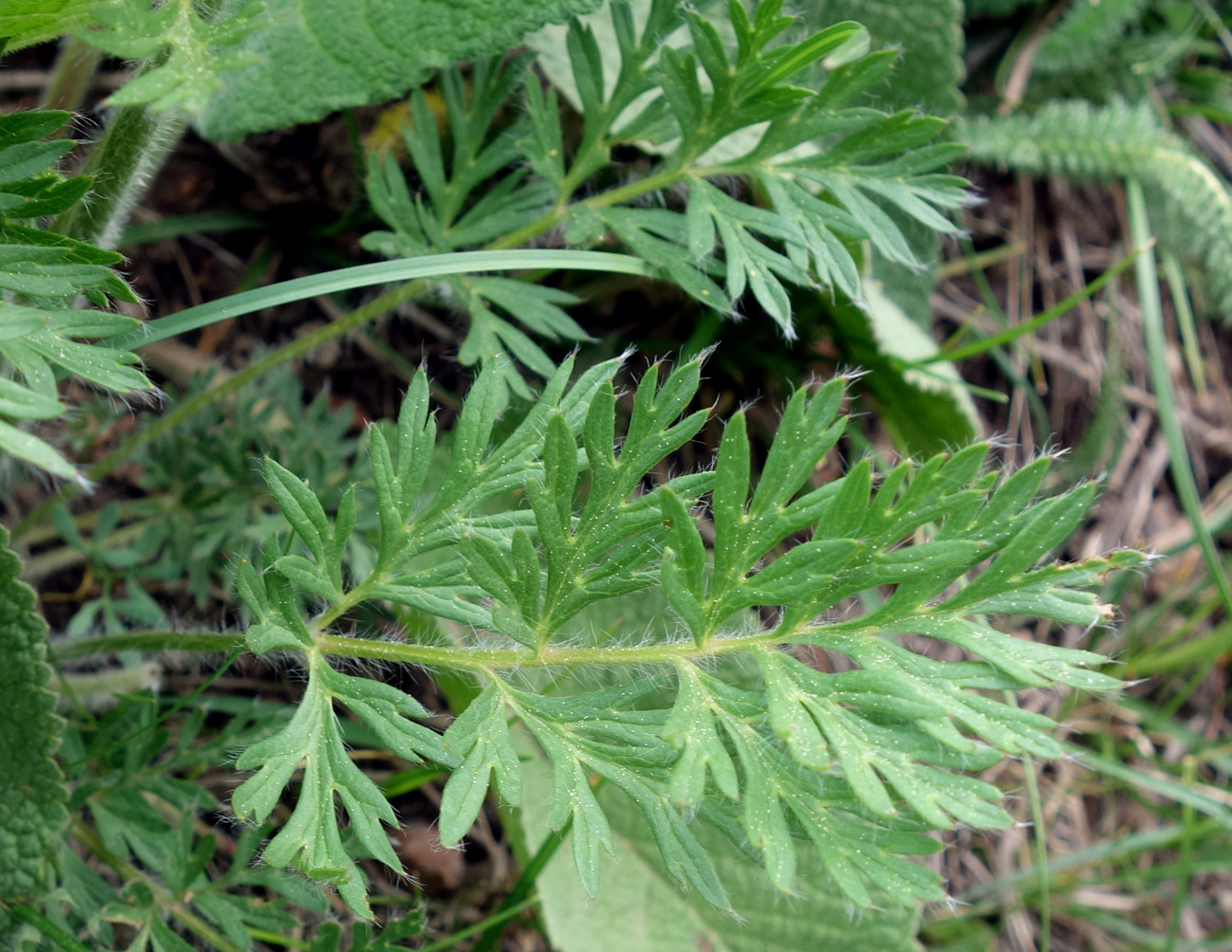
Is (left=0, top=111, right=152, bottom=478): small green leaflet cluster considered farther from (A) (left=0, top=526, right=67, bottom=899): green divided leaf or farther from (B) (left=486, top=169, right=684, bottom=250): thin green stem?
(B) (left=486, top=169, right=684, bottom=250): thin green stem

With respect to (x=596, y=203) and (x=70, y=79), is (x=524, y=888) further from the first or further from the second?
(x=70, y=79)

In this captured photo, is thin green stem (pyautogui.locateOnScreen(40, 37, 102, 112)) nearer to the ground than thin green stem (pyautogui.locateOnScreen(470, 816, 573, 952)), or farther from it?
farther from it

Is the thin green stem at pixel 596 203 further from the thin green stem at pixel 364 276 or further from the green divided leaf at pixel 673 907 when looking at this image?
the green divided leaf at pixel 673 907

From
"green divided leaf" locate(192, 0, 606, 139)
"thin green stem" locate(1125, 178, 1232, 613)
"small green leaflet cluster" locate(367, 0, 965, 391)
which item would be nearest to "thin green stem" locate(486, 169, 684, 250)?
"small green leaflet cluster" locate(367, 0, 965, 391)

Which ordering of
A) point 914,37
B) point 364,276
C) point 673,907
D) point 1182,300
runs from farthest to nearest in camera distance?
point 1182,300 → point 914,37 → point 673,907 → point 364,276

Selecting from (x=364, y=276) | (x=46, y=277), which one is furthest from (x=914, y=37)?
(x=46, y=277)

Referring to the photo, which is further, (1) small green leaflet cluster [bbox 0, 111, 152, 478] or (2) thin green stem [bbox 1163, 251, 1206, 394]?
(2) thin green stem [bbox 1163, 251, 1206, 394]
